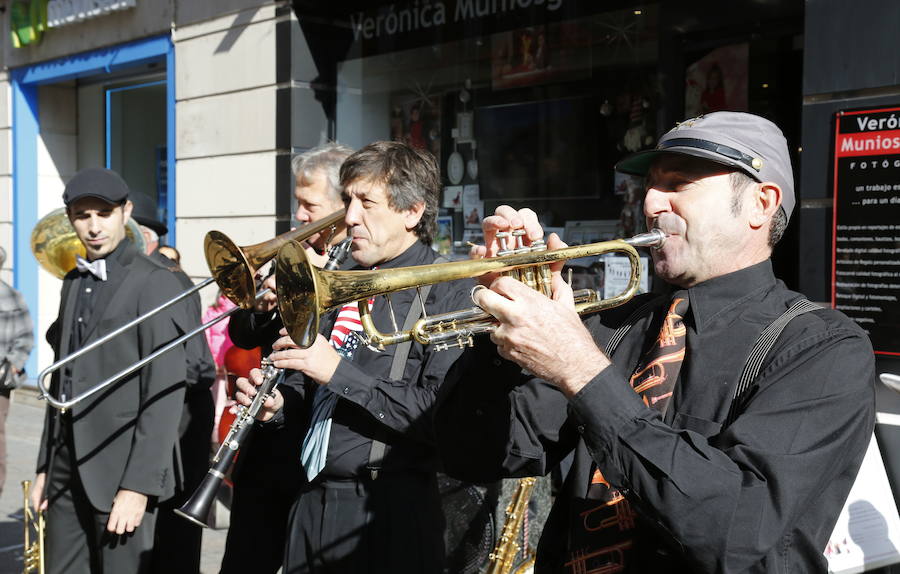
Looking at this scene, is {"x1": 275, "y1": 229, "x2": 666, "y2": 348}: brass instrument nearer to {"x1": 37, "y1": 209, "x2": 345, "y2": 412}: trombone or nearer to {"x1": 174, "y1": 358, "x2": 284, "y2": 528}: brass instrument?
{"x1": 174, "y1": 358, "x2": 284, "y2": 528}: brass instrument

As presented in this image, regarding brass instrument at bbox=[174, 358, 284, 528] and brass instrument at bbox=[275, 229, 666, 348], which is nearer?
brass instrument at bbox=[275, 229, 666, 348]

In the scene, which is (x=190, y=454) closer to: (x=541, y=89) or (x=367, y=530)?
(x=367, y=530)

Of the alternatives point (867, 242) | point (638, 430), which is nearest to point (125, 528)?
point (638, 430)

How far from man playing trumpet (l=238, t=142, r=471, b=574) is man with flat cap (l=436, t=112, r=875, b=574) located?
66 cm

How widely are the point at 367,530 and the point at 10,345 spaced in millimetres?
2809

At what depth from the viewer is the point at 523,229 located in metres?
2.14

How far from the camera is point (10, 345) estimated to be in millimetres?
4723

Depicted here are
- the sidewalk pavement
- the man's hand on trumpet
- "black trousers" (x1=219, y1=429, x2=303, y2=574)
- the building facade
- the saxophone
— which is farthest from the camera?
the sidewalk pavement

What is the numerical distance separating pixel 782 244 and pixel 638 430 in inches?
148

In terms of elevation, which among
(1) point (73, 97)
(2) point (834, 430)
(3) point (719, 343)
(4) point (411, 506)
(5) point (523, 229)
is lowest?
(4) point (411, 506)

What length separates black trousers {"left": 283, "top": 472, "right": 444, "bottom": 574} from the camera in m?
2.85

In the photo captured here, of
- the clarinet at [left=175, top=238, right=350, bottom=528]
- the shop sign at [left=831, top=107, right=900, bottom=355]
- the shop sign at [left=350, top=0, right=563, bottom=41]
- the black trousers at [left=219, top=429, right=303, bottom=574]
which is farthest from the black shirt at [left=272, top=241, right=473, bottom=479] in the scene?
the shop sign at [left=350, top=0, right=563, bottom=41]

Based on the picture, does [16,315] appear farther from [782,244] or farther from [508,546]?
[782,244]

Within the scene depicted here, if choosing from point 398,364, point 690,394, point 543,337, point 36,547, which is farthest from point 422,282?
point 36,547
